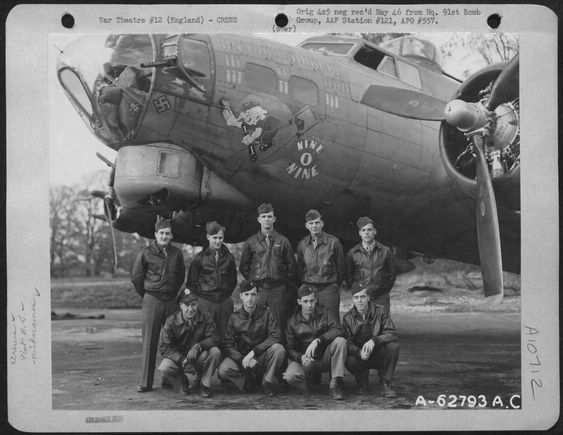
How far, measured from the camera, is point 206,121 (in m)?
6.78

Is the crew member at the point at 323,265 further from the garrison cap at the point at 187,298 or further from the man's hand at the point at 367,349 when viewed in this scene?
the garrison cap at the point at 187,298

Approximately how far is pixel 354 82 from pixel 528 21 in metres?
1.69

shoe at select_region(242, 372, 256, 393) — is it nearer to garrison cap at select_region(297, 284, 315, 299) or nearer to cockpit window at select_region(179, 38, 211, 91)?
garrison cap at select_region(297, 284, 315, 299)

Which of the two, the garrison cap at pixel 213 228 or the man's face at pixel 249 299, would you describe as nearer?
the man's face at pixel 249 299

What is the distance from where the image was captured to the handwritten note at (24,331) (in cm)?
711

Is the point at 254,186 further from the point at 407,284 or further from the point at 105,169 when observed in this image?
the point at 407,284

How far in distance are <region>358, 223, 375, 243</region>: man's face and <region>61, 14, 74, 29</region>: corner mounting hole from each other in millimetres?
3295

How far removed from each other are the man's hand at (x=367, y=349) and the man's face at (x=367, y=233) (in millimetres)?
992

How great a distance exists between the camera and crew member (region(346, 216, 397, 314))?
7074 millimetres

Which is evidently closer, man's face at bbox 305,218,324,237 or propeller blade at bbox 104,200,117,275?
man's face at bbox 305,218,324,237

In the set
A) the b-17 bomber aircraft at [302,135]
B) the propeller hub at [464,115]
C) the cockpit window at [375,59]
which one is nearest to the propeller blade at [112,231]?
the b-17 bomber aircraft at [302,135]

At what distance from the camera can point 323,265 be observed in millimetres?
7035

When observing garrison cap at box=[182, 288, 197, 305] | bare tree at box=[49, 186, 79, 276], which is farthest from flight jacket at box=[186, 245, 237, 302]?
bare tree at box=[49, 186, 79, 276]

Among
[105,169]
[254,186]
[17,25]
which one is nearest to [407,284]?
[254,186]
